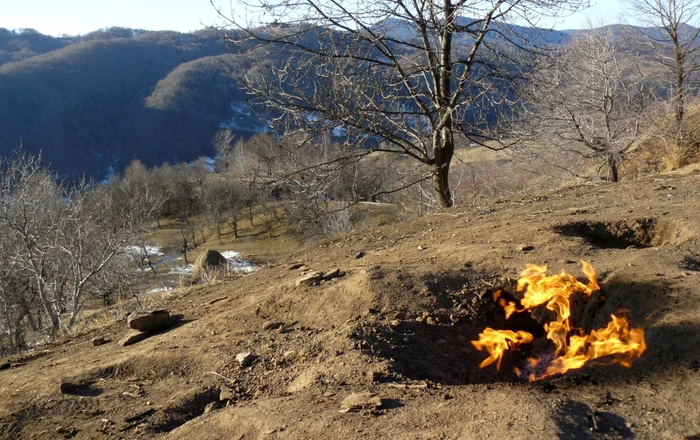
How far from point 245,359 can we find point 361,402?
1113 mm

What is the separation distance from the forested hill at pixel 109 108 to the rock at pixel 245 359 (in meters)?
93.6

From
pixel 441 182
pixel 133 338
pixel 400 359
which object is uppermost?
pixel 441 182

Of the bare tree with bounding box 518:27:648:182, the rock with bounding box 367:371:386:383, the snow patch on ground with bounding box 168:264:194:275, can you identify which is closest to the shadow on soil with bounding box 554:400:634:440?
the rock with bounding box 367:371:386:383

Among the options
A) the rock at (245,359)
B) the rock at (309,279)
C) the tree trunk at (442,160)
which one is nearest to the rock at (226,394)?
the rock at (245,359)

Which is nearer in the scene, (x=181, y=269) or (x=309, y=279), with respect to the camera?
(x=309, y=279)

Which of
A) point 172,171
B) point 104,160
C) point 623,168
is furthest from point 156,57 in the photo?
point 623,168

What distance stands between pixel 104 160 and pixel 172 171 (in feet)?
143

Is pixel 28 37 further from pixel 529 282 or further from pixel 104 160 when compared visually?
pixel 529 282

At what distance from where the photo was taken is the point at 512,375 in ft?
12.2

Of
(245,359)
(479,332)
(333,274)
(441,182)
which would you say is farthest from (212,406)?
(441,182)

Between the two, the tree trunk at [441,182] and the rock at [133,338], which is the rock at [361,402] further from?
the tree trunk at [441,182]

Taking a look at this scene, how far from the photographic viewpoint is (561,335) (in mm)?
3969

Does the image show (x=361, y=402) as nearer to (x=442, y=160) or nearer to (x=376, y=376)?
(x=376, y=376)

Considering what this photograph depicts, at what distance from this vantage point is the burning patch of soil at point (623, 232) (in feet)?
16.5
